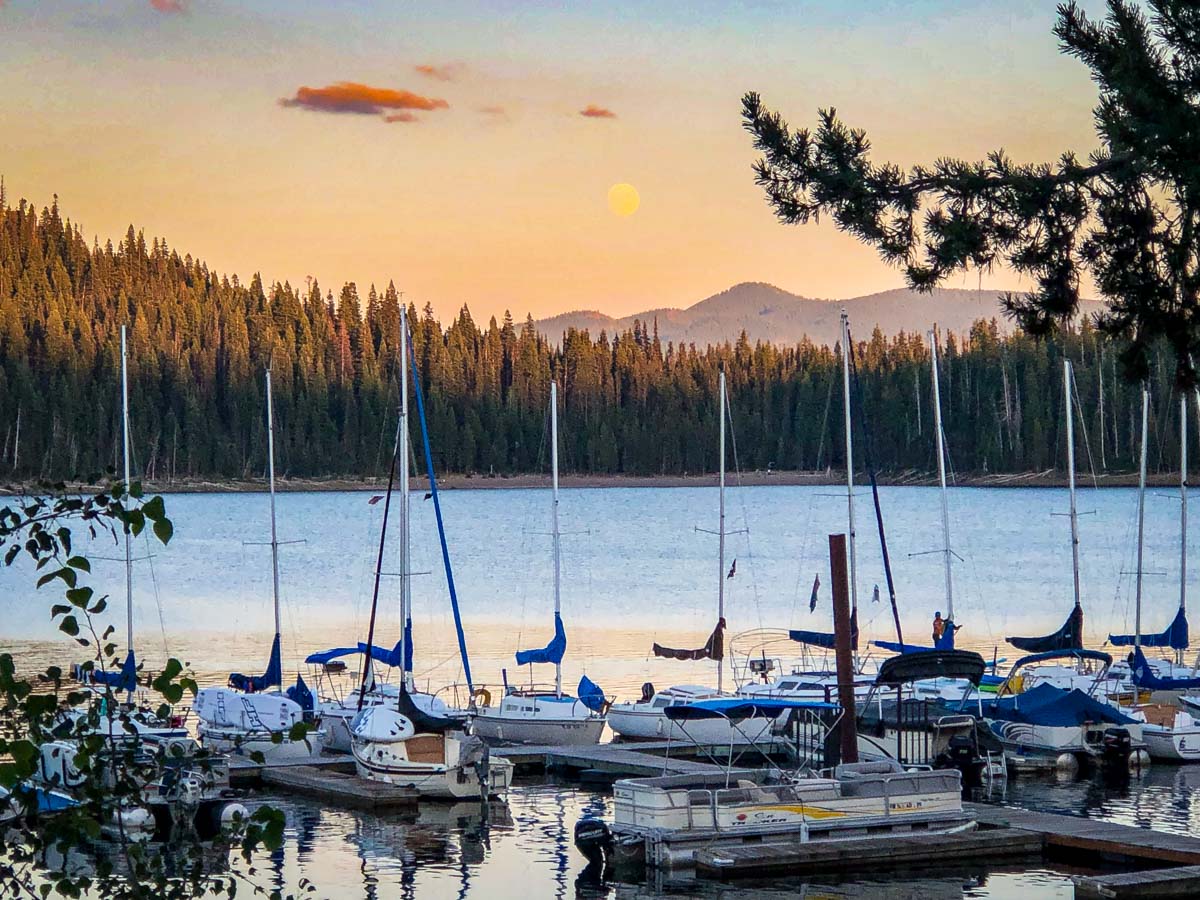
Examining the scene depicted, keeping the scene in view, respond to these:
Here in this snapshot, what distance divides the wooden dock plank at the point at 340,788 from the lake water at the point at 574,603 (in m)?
0.29

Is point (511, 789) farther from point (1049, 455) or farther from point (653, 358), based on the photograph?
point (653, 358)

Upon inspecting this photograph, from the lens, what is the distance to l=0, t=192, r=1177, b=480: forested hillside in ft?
487

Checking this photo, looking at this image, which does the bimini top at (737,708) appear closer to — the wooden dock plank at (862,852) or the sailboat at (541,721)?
the sailboat at (541,721)

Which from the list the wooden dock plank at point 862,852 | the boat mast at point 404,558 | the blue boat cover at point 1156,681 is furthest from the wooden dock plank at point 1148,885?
the blue boat cover at point 1156,681

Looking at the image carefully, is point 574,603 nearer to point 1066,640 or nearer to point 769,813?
point 1066,640

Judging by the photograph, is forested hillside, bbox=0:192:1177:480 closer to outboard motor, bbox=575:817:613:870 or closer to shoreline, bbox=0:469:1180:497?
shoreline, bbox=0:469:1180:497

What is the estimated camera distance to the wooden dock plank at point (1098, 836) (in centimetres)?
1612

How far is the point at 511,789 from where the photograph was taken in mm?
22000

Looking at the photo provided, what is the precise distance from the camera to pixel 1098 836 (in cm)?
1697

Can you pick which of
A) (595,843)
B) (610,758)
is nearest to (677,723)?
(610,758)

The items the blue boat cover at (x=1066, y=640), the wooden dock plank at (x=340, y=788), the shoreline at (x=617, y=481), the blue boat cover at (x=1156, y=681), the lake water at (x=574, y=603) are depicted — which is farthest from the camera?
the shoreline at (x=617, y=481)

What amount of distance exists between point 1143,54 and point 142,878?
6685mm

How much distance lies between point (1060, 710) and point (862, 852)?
25.9 ft

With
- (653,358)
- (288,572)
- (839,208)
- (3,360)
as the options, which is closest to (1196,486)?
(653,358)
